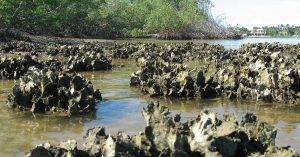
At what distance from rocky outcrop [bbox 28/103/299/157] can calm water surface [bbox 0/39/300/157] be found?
1.04m

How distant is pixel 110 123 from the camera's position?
19.7 ft

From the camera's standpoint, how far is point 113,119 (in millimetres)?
6273

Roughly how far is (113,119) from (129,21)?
5228cm

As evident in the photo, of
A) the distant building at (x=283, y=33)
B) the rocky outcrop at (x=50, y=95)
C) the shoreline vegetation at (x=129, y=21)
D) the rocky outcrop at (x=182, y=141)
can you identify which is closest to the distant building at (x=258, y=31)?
the distant building at (x=283, y=33)

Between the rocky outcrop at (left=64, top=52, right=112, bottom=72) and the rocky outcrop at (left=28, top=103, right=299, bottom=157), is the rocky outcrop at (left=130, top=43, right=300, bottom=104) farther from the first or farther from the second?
the rocky outcrop at (left=64, top=52, right=112, bottom=72)

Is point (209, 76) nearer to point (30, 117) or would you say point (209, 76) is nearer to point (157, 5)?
point (30, 117)

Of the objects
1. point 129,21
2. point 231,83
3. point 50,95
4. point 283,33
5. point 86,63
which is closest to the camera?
point 50,95

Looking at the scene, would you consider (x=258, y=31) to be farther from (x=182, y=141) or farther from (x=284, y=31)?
(x=182, y=141)

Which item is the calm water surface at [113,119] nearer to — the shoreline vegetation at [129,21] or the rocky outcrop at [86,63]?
the rocky outcrop at [86,63]

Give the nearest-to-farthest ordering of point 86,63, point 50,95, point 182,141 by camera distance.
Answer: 1. point 182,141
2. point 50,95
3. point 86,63

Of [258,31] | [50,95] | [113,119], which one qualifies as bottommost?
[113,119]

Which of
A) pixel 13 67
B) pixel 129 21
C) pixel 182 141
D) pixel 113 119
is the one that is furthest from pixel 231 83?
pixel 129 21

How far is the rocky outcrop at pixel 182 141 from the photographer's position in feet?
11.1

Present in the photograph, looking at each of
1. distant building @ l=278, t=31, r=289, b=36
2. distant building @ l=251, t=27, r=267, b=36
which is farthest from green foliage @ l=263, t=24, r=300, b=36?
distant building @ l=251, t=27, r=267, b=36
